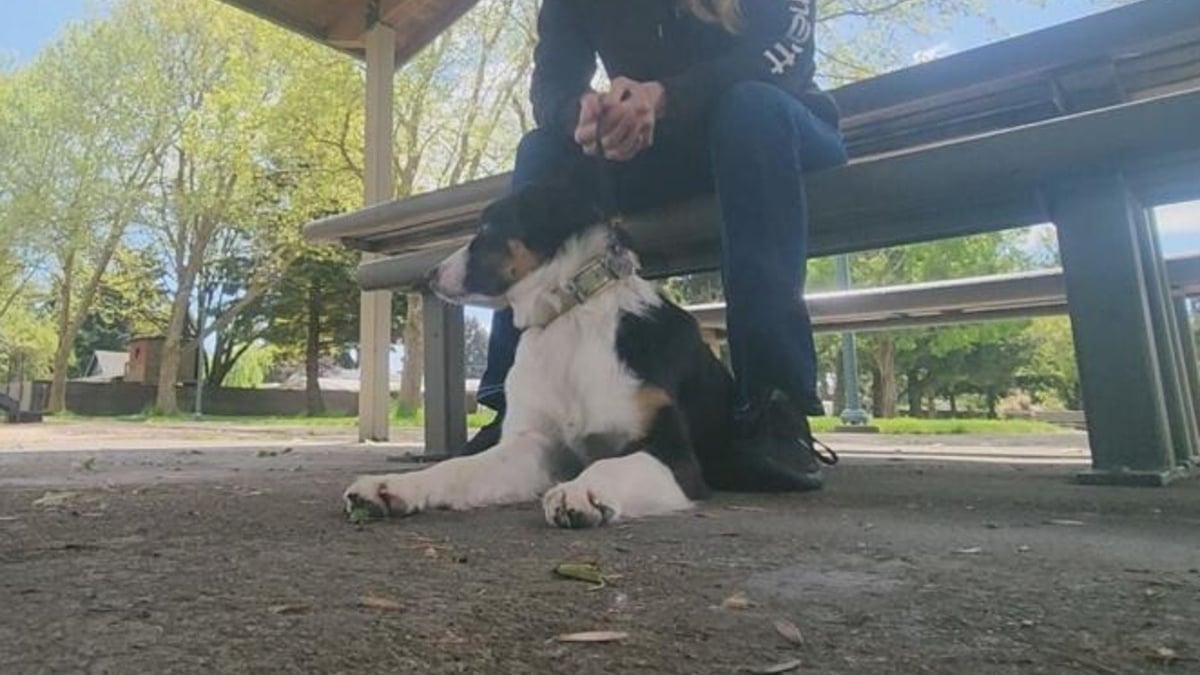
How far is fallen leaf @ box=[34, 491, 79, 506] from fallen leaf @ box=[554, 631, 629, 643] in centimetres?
140

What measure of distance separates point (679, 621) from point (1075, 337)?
1.57 metres

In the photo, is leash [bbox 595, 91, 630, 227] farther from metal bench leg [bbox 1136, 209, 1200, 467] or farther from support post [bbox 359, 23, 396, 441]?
support post [bbox 359, 23, 396, 441]

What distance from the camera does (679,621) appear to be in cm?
76

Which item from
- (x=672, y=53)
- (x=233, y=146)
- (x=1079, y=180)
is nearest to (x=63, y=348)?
(x=233, y=146)

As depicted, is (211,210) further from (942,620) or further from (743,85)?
(942,620)

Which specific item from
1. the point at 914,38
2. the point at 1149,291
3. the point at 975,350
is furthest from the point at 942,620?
the point at 975,350

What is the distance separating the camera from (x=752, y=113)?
1883 millimetres

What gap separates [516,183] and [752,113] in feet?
2.42

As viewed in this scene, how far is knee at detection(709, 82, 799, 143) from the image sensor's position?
188cm

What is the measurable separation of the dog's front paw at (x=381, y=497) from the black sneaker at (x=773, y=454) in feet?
2.35

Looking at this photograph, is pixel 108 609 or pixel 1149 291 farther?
pixel 1149 291

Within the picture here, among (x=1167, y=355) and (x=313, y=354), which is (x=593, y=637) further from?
(x=313, y=354)

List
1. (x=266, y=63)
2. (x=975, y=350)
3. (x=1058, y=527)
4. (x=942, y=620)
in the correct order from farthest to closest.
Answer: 1. (x=975, y=350)
2. (x=266, y=63)
3. (x=1058, y=527)
4. (x=942, y=620)

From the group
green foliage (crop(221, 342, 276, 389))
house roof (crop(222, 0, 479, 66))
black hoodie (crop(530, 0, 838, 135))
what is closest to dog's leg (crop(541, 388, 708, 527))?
black hoodie (crop(530, 0, 838, 135))
